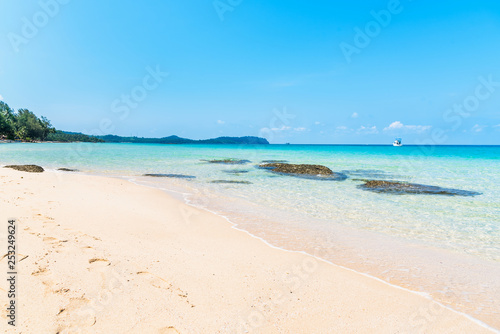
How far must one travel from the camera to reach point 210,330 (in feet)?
11.2

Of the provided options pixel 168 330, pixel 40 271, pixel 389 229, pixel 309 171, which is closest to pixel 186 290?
pixel 168 330

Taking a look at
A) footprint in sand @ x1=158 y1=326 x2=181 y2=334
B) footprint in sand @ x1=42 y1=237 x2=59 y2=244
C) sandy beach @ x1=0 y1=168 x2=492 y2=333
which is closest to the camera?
footprint in sand @ x1=158 y1=326 x2=181 y2=334

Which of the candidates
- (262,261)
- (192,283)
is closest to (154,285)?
(192,283)

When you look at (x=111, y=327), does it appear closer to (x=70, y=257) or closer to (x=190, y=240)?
(x=70, y=257)

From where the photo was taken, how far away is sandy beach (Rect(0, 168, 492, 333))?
136 inches

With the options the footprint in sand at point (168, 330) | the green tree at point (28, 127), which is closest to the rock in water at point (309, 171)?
the footprint in sand at point (168, 330)

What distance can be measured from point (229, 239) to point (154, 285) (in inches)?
129

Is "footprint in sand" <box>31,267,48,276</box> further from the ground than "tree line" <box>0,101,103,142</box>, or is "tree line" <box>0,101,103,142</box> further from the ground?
"tree line" <box>0,101,103,142</box>

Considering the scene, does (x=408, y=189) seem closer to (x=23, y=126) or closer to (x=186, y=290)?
(x=186, y=290)

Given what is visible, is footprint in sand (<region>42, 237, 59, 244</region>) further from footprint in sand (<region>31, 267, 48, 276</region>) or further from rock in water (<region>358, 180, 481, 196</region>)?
rock in water (<region>358, 180, 481, 196</region>)

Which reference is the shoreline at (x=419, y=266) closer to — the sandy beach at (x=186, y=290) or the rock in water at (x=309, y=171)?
the sandy beach at (x=186, y=290)

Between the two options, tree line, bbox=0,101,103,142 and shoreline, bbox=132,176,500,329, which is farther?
tree line, bbox=0,101,103,142

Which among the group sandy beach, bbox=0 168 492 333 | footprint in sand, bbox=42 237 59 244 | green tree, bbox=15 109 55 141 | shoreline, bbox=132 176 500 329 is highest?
green tree, bbox=15 109 55 141

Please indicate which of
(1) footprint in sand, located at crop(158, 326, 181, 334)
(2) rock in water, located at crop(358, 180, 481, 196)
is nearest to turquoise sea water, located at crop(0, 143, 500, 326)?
(2) rock in water, located at crop(358, 180, 481, 196)
